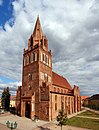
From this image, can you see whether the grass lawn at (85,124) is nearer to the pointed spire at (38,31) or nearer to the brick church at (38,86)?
the brick church at (38,86)

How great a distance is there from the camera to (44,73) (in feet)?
127

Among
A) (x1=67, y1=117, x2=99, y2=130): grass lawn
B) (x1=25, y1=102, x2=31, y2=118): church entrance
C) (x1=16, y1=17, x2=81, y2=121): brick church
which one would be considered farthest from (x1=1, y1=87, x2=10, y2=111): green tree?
(x1=67, y1=117, x2=99, y2=130): grass lawn

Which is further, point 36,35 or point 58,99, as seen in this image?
point 36,35

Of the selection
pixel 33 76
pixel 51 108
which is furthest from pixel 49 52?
pixel 51 108

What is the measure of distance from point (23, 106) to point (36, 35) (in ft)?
65.5

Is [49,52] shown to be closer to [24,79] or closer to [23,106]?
[24,79]

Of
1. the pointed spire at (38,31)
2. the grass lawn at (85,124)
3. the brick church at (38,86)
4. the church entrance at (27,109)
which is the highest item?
the pointed spire at (38,31)

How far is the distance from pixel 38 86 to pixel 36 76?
2.68m

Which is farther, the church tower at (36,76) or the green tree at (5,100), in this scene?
the green tree at (5,100)

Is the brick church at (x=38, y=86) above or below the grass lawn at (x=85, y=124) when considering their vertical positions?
above

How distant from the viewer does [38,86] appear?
35.5 m

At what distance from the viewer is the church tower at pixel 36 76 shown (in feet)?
112

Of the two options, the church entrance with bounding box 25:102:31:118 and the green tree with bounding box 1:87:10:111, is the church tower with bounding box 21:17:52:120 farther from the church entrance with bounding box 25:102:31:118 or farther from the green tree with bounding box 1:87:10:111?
the green tree with bounding box 1:87:10:111

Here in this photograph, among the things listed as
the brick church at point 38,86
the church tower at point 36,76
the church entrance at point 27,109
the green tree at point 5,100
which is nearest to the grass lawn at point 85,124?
the brick church at point 38,86
